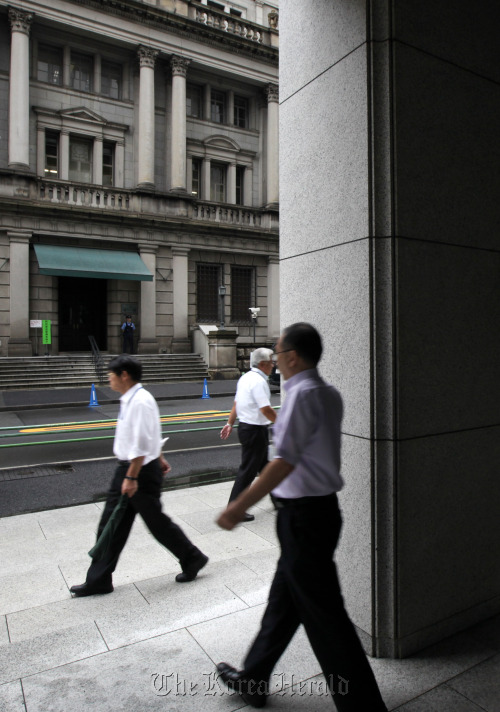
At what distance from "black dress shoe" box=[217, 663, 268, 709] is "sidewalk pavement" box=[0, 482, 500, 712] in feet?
0.22

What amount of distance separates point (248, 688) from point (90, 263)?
24.4 meters

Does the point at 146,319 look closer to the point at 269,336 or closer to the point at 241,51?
the point at 269,336

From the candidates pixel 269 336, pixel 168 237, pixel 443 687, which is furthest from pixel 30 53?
pixel 443 687

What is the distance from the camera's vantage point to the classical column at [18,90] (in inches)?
957

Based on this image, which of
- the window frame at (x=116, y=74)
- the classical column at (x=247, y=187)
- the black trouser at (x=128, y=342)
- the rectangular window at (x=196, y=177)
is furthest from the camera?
the classical column at (x=247, y=187)

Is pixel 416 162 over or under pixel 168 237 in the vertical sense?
under

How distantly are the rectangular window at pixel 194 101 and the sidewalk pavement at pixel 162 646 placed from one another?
29854 mm

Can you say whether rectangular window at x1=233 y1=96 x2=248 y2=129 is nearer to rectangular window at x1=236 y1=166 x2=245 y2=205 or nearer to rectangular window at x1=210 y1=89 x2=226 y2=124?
rectangular window at x1=210 y1=89 x2=226 y2=124

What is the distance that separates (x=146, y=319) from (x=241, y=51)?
16.2 m

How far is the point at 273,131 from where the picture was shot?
31.5 metres

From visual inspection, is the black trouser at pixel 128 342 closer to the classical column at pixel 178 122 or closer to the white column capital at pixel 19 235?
the white column capital at pixel 19 235

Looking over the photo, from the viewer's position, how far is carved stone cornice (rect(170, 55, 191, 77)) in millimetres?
28211

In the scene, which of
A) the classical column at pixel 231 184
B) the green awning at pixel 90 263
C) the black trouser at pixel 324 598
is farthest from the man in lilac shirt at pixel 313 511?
the classical column at pixel 231 184

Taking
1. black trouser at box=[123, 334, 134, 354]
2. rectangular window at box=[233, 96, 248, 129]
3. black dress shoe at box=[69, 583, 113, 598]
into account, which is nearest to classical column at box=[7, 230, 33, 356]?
black trouser at box=[123, 334, 134, 354]
